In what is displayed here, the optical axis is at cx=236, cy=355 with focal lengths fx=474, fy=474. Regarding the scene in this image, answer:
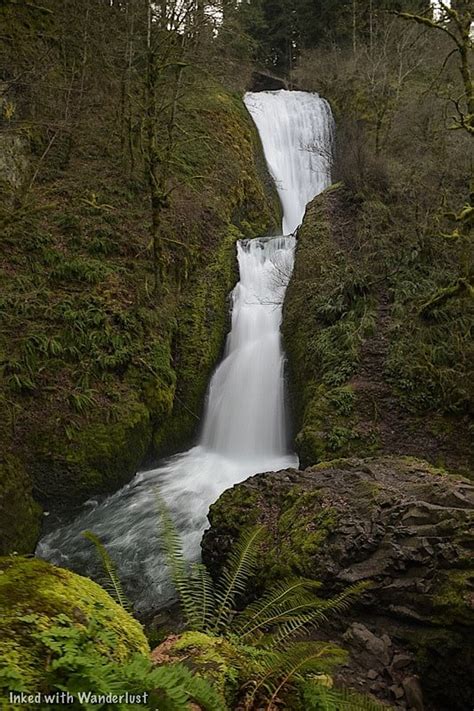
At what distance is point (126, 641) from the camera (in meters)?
1.99

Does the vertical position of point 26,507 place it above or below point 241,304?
below

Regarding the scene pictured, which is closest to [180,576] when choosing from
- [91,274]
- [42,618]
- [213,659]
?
[213,659]

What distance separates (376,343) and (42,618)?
9399 mm

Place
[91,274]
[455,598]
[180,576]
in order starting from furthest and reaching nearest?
[91,274], [455,598], [180,576]

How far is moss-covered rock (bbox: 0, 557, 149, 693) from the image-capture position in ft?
4.99

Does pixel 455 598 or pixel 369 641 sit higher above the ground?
pixel 455 598

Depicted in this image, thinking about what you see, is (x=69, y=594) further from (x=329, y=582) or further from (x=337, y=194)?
(x=337, y=194)

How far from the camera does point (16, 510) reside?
728 centimetres

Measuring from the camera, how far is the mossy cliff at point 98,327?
8.44 meters

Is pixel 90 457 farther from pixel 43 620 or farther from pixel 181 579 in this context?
pixel 43 620

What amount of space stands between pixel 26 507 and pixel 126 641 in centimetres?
634

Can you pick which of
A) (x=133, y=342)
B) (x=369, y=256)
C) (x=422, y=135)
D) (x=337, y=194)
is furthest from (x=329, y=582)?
(x=422, y=135)

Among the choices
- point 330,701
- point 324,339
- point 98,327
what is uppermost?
point 324,339

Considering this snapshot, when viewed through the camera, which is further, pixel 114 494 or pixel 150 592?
pixel 114 494
